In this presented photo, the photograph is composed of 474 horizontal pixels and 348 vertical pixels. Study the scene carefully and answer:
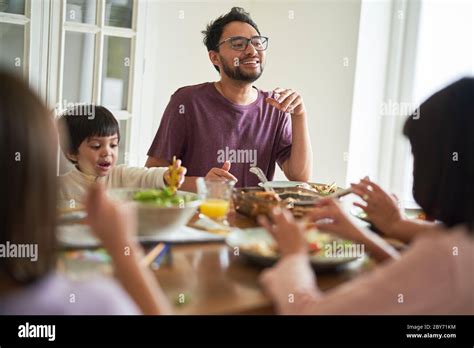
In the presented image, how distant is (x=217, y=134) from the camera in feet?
6.88

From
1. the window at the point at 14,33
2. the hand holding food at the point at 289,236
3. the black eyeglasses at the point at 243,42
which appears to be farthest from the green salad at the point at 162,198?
the window at the point at 14,33

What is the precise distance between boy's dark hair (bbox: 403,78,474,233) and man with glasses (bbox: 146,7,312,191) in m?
1.06

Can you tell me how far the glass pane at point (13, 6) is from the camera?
2.55 metres

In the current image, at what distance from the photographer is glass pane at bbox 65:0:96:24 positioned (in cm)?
274

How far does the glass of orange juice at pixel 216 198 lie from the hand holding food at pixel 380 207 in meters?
0.31

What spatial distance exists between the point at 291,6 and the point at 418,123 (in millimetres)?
2388

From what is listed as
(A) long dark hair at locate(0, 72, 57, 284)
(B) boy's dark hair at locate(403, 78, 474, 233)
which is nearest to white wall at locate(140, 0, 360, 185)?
(B) boy's dark hair at locate(403, 78, 474, 233)

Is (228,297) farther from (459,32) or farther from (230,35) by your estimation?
(459,32)

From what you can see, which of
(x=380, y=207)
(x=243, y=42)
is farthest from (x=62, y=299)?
(x=243, y=42)

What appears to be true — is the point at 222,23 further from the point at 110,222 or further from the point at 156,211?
the point at 110,222

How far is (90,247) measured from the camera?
960 mm

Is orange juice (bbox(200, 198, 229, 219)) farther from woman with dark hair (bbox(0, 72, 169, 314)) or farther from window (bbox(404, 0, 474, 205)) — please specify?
window (bbox(404, 0, 474, 205))

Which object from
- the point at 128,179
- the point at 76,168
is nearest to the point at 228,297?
the point at 128,179

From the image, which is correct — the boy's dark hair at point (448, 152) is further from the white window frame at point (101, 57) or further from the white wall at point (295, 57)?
the white window frame at point (101, 57)
